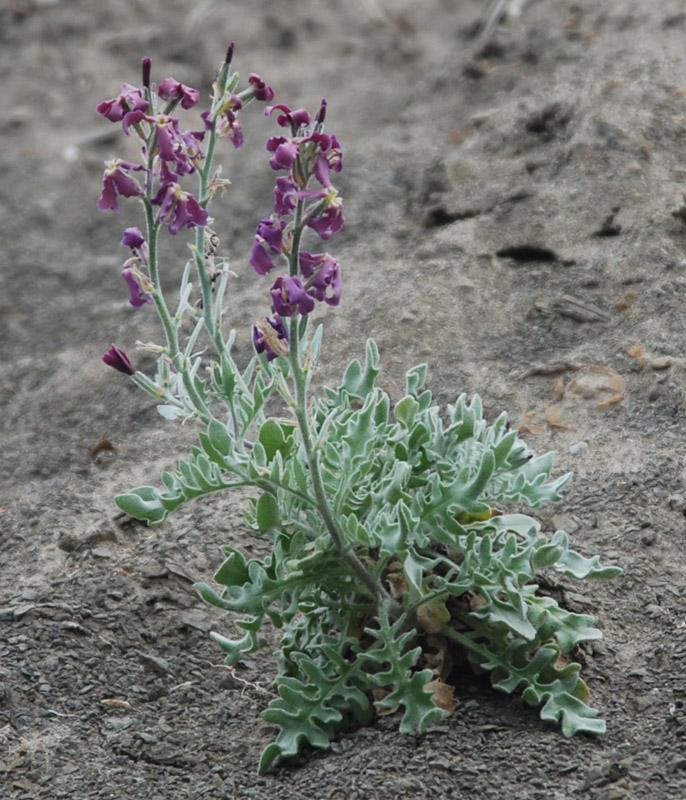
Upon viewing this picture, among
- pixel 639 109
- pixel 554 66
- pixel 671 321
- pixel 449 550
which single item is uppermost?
pixel 554 66

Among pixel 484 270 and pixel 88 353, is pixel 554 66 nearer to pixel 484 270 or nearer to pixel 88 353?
pixel 484 270

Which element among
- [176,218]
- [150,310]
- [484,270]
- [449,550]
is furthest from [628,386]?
[150,310]

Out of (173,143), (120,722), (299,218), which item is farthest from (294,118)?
(120,722)

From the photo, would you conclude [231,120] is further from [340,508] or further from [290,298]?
[340,508]

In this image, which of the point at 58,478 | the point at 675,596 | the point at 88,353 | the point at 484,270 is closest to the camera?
the point at 675,596

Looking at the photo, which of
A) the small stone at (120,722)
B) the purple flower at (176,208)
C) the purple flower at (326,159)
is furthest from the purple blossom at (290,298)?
the small stone at (120,722)

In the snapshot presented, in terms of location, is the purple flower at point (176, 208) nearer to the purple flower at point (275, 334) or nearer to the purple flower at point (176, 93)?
the purple flower at point (176, 93)

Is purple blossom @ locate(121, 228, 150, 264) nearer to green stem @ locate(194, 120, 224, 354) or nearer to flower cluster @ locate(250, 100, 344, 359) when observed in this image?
green stem @ locate(194, 120, 224, 354)
